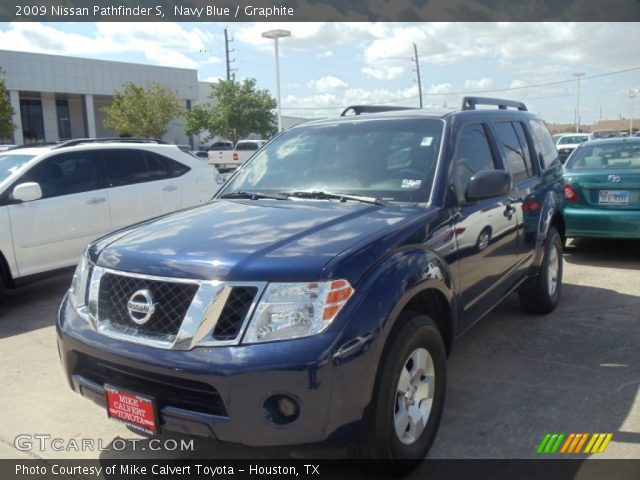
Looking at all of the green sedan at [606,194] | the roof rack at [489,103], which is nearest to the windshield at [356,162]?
the roof rack at [489,103]

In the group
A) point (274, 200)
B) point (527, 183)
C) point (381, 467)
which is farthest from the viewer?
point (527, 183)

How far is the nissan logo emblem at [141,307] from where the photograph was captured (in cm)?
269

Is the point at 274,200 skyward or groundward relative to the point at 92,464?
skyward

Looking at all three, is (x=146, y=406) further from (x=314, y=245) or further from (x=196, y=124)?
(x=196, y=124)

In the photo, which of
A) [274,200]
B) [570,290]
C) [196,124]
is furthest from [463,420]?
[196,124]

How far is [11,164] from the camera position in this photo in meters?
6.72

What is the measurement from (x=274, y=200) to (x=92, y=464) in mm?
1909

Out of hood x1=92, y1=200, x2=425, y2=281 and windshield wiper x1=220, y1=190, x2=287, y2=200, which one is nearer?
hood x1=92, y1=200, x2=425, y2=281

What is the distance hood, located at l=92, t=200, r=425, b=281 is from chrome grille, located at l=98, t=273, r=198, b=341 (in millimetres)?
61

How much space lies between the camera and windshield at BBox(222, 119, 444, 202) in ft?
12.3

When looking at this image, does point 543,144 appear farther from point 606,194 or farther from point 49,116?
point 49,116

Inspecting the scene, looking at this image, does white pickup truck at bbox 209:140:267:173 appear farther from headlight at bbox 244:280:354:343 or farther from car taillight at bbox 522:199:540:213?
headlight at bbox 244:280:354:343

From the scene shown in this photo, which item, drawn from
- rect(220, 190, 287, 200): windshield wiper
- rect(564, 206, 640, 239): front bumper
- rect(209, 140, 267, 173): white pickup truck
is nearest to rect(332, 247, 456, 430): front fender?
rect(220, 190, 287, 200): windshield wiper

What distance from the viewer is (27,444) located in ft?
11.5
